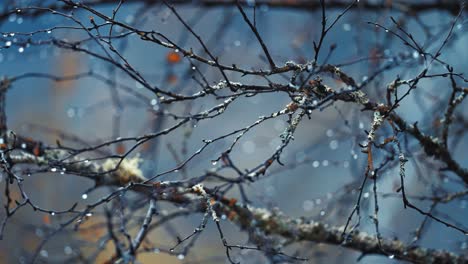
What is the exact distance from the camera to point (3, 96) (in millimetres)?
2545

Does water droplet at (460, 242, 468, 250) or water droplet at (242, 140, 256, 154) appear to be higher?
water droplet at (242, 140, 256, 154)

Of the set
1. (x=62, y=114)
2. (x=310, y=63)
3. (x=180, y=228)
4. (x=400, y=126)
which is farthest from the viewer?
(x=62, y=114)

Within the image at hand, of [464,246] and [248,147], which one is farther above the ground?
[248,147]

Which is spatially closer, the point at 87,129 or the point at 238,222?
the point at 238,222

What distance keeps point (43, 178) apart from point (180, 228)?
2.28m

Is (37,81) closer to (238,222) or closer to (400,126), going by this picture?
(238,222)

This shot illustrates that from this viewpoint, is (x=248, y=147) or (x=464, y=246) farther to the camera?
(x=248, y=147)

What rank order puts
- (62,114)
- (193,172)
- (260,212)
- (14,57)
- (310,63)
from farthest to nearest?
(62,114)
(193,172)
(14,57)
(260,212)
(310,63)

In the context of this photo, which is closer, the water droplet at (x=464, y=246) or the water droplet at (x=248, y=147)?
the water droplet at (x=464, y=246)

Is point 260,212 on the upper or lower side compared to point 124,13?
lower

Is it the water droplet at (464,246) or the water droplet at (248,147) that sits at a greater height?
the water droplet at (248,147)

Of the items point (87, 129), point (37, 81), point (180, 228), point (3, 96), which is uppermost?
point (37, 81)

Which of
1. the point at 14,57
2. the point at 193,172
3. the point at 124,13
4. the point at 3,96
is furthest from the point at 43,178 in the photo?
the point at 3,96

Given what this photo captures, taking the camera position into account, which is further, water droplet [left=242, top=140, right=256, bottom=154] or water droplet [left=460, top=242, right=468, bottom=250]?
water droplet [left=242, top=140, right=256, bottom=154]
